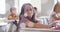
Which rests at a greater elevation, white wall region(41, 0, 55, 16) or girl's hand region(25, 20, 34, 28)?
white wall region(41, 0, 55, 16)

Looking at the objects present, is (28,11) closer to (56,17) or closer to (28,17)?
(28,17)

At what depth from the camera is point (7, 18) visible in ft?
2.58

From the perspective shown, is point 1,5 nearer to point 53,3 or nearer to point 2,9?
point 2,9

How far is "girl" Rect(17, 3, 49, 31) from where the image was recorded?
0.78 meters

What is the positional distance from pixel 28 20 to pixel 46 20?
0.39ft

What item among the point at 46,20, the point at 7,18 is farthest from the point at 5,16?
the point at 46,20

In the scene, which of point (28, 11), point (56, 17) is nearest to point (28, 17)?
point (28, 11)

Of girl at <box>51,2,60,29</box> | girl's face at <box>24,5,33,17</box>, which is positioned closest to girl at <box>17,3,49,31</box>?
girl's face at <box>24,5,33,17</box>

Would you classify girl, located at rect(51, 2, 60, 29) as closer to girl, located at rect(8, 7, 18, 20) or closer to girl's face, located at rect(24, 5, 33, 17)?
girl's face, located at rect(24, 5, 33, 17)

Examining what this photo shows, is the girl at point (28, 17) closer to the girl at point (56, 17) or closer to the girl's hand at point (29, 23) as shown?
the girl's hand at point (29, 23)

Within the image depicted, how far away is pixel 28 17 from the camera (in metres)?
0.78

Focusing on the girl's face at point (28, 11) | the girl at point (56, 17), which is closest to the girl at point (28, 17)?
the girl's face at point (28, 11)

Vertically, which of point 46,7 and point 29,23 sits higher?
point 46,7

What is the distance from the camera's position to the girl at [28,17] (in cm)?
78
